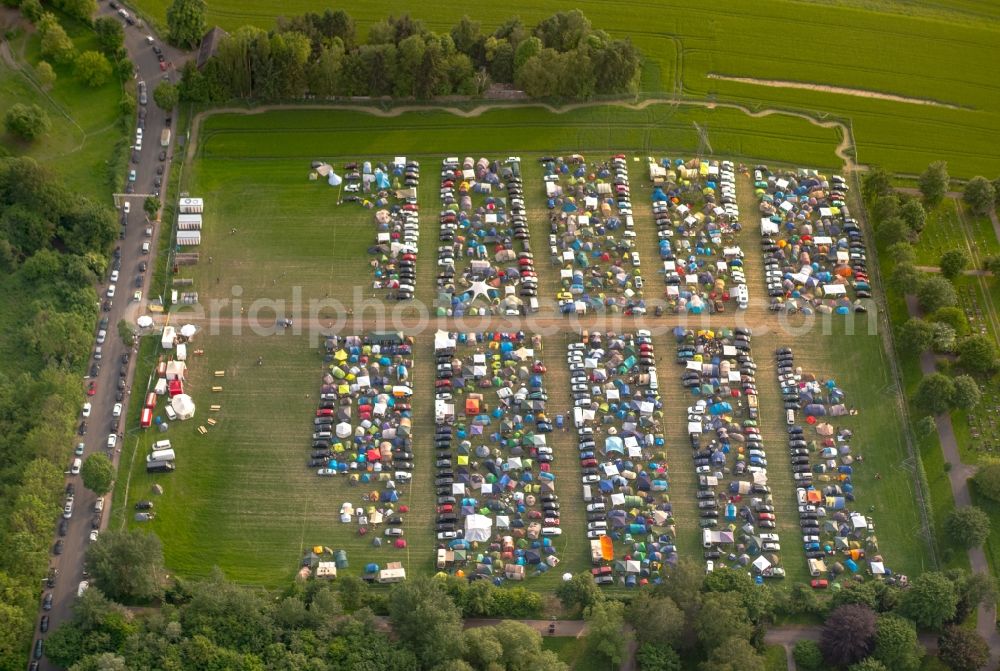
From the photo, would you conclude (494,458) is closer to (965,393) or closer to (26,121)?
(965,393)

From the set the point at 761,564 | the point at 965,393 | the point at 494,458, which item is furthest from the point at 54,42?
the point at 965,393

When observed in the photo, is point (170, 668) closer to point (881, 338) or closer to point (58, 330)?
point (58, 330)

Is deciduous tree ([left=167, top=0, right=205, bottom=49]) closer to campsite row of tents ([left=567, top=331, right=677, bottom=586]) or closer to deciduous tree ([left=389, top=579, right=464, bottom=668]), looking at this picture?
campsite row of tents ([left=567, top=331, right=677, bottom=586])

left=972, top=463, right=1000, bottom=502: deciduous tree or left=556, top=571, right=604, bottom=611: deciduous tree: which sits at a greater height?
left=972, top=463, right=1000, bottom=502: deciduous tree

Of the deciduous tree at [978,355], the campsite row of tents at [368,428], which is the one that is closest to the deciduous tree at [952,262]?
the deciduous tree at [978,355]

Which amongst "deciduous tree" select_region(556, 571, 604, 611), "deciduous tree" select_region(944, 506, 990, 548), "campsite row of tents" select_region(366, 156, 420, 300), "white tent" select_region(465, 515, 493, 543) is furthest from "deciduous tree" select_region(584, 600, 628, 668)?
"campsite row of tents" select_region(366, 156, 420, 300)

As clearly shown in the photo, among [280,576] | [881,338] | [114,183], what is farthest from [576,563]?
[114,183]

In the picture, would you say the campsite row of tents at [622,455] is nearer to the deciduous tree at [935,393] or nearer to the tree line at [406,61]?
the deciduous tree at [935,393]
